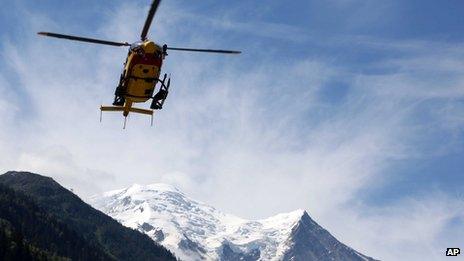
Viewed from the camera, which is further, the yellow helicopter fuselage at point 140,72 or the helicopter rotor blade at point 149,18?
the yellow helicopter fuselage at point 140,72

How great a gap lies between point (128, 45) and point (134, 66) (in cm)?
215

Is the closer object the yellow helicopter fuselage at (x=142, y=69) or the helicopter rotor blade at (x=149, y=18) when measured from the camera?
the helicopter rotor blade at (x=149, y=18)

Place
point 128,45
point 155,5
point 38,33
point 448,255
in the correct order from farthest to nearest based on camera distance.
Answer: point 448,255 < point 128,45 < point 38,33 < point 155,5

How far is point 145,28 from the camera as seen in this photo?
4472 centimetres

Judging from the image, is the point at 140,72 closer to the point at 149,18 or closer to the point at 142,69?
the point at 142,69

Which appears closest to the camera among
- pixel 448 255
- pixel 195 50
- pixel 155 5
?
pixel 155 5

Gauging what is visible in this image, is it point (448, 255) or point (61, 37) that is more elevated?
point (448, 255)

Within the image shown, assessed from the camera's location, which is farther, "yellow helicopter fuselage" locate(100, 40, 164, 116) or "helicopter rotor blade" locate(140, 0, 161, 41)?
"yellow helicopter fuselage" locate(100, 40, 164, 116)

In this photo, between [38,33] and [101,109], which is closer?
[38,33]

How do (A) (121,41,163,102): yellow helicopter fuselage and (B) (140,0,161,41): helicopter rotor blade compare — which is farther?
(A) (121,41,163,102): yellow helicopter fuselage

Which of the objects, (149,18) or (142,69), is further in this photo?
(142,69)

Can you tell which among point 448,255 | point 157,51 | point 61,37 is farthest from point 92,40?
point 448,255

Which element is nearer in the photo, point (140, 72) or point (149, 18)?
point (149, 18)

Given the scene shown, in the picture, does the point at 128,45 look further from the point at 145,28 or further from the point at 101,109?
the point at 101,109
